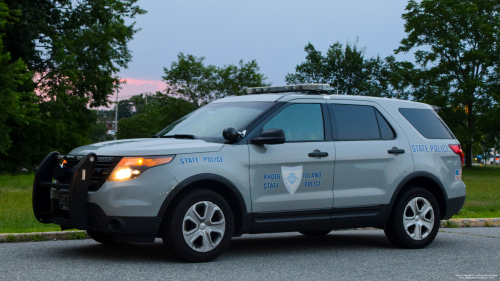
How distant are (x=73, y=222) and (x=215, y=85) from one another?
51.9m

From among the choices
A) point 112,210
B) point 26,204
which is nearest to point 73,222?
point 112,210

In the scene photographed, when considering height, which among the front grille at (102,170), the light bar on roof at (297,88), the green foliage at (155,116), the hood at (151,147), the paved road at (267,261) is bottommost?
the paved road at (267,261)

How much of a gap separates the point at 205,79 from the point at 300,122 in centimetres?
5093

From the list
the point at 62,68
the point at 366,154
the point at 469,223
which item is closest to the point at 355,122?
the point at 366,154

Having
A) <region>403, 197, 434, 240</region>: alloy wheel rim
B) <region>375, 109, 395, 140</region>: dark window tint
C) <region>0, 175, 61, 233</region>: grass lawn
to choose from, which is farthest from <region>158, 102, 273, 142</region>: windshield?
<region>0, 175, 61, 233</region>: grass lawn

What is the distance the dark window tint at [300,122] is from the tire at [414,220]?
A: 57.9 inches

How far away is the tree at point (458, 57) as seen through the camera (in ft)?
149

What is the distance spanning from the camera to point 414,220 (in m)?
7.87

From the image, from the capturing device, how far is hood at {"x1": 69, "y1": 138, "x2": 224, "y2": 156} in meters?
6.05

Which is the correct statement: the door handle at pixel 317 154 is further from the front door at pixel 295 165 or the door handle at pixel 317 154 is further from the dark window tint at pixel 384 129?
the dark window tint at pixel 384 129

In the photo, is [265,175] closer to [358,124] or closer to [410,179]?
[358,124]

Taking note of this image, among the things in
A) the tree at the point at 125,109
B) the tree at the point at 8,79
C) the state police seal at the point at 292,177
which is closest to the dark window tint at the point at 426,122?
the state police seal at the point at 292,177

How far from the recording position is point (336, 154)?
716cm

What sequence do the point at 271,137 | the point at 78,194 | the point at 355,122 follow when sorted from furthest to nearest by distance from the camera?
the point at 355,122 < the point at 271,137 < the point at 78,194
